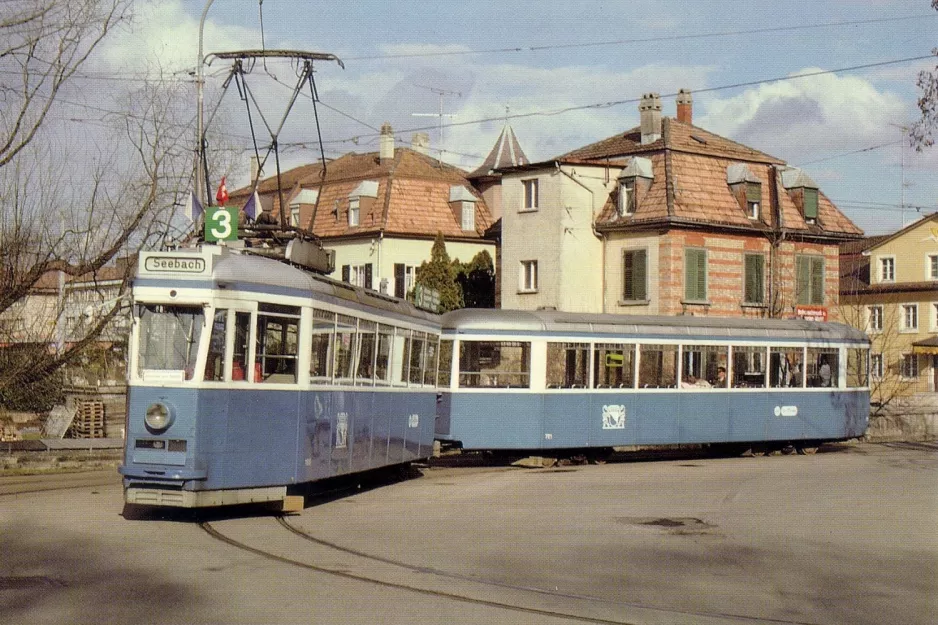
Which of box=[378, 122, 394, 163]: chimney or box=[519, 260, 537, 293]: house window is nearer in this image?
box=[519, 260, 537, 293]: house window

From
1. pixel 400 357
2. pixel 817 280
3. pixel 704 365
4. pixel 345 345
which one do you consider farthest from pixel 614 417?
pixel 817 280

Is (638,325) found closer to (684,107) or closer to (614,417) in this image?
(614,417)

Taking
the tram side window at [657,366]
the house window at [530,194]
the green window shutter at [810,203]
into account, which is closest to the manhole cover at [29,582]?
the tram side window at [657,366]

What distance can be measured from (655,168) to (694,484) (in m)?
26.2

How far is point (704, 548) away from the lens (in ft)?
43.0

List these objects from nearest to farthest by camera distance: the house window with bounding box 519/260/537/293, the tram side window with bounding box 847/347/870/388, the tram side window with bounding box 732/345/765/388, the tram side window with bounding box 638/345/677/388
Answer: the tram side window with bounding box 638/345/677/388
the tram side window with bounding box 732/345/765/388
the tram side window with bounding box 847/347/870/388
the house window with bounding box 519/260/537/293

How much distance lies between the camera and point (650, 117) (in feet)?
156

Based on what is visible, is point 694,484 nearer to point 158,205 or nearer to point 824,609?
point 824,609

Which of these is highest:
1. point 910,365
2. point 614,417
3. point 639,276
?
point 639,276

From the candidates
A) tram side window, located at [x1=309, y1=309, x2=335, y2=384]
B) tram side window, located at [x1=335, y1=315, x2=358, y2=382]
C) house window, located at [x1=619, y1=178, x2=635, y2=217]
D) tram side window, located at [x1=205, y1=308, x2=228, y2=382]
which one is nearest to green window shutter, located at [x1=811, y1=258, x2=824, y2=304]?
house window, located at [x1=619, y1=178, x2=635, y2=217]

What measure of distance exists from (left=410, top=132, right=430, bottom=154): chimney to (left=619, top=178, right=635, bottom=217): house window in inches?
1041

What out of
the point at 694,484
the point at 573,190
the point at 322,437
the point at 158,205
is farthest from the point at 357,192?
the point at 322,437

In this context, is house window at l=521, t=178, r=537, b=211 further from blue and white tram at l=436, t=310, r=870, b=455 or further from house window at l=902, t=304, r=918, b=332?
house window at l=902, t=304, r=918, b=332

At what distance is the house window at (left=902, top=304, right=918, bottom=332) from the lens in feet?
220
